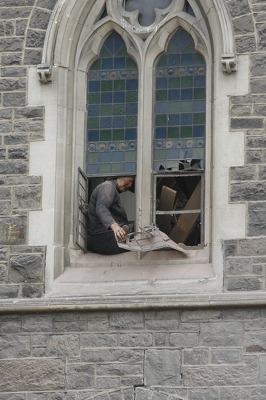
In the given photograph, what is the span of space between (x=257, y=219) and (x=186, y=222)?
856 millimetres

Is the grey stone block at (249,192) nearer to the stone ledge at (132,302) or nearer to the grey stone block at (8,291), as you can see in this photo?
the stone ledge at (132,302)

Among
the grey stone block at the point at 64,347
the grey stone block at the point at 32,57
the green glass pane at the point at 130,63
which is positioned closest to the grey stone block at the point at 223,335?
the grey stone block at the point at 64,347

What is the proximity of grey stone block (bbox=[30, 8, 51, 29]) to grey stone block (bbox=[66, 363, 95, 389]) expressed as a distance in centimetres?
347

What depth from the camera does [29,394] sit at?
1630 centimetres

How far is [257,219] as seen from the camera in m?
16.5

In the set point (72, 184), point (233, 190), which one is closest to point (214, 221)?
point (233, 190)

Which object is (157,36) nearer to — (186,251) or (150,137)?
(150,137)

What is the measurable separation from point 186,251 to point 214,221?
42 cm

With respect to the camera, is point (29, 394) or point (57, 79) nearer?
point (29, 394)

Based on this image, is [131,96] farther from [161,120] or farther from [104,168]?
[104,168]

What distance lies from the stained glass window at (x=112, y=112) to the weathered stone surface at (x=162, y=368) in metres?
2.00

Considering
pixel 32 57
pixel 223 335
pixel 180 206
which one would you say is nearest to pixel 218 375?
pixel 223 335

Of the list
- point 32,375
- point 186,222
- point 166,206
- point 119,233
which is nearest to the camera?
point 32,375

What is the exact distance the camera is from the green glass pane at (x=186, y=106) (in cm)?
1725
